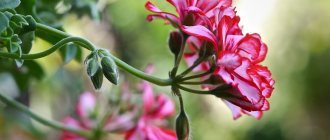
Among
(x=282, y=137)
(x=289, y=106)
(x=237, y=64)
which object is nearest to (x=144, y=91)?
(x=237, y=64)

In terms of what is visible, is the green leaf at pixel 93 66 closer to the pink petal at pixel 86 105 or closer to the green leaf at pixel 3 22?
the green leaf at pixel 3 22

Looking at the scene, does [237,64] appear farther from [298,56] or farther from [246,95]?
[298,56]

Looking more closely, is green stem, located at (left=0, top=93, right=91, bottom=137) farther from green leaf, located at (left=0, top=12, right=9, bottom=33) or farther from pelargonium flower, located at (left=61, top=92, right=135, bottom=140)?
green leaf, located at (left=0, top=12, right=9, bottom=33)

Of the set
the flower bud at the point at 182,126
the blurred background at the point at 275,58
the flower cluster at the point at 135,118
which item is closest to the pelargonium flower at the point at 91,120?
the flower cluster at the point at 135,118

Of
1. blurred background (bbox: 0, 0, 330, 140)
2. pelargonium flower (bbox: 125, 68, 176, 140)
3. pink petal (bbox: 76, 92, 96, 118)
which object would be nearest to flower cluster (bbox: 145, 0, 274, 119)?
pelargonium flower (bbox: 125, 68, 176, 140)

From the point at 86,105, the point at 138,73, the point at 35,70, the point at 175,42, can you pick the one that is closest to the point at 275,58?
the point at 86,105
